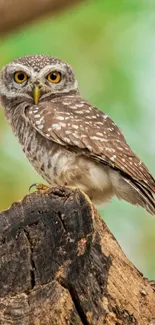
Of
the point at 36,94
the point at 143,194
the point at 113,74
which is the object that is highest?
the point at 113,74

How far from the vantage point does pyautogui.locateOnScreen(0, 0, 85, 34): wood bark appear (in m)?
4.72

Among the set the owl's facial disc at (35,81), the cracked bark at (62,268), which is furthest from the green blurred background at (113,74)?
the cracked bark at (62,268)

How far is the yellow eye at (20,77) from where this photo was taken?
5117 millimetres

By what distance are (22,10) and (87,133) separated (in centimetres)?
80

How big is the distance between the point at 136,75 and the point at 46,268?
3620mm

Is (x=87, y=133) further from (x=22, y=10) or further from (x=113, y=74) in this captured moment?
(x=113, y=74)

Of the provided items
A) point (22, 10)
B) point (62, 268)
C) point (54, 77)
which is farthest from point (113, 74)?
point (62, 268)

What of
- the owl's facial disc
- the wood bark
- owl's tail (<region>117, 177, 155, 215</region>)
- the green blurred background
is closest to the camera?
owl's tail (<region>117, 177, 155, 215</region>)

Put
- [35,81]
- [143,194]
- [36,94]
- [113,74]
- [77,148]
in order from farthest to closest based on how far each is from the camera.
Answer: [113,74] < [35,81] < [36,94] < [77,148] < [143,194]

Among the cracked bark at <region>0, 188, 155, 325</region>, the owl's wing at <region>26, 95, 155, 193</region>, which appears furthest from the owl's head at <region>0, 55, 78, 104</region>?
the cracked bark at <region>0, 188, 155, 325</region>

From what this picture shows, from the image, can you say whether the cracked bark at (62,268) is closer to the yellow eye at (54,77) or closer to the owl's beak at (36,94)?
the owl's beak at (36,94)

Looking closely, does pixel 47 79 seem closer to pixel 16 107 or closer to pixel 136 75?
pixel 16 107

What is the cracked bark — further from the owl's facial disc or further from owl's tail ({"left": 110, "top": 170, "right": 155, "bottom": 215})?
the owl's facial disc

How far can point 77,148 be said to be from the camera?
4.39 m
